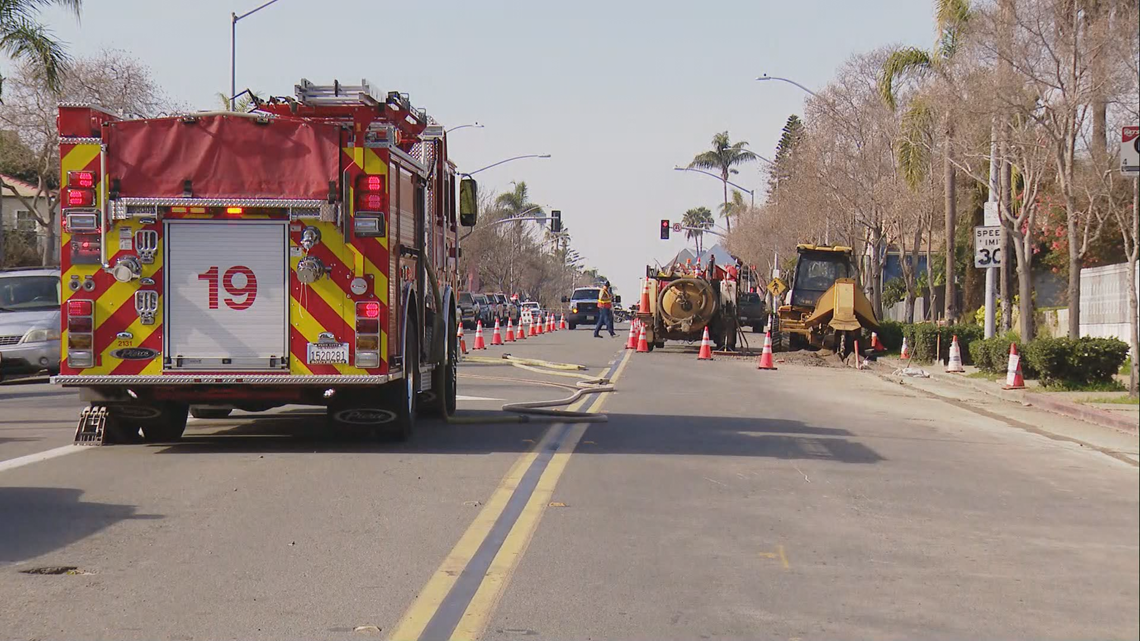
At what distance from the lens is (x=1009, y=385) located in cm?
2230

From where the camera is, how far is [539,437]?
13.8 m

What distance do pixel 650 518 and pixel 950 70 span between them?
66.6 ft

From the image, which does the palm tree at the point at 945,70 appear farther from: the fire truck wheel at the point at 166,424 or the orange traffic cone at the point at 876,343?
the fire truck wheel at the point at 166,424

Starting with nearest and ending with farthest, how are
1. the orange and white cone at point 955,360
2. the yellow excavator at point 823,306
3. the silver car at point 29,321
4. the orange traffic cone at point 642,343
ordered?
the silver car at point 29,321 < the orange and white cone at point 955,360 < the yellow excavator at point 823,306 < the orange traffic cone at point 642,343

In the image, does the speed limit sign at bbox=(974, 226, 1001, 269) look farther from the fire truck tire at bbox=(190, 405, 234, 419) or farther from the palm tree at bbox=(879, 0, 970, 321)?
the fire truck tire at bbox=(190, 405, 234, 419)

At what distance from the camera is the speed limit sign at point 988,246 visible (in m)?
26.7

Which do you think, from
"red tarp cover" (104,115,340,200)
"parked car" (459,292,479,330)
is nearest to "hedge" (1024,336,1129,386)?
"red tarp cover" (104,115,340,200)

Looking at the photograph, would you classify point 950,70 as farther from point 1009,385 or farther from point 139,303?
point 139,303

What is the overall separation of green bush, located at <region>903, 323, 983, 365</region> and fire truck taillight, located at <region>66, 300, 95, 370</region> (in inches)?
874

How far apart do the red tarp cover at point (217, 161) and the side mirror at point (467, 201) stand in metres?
4.17

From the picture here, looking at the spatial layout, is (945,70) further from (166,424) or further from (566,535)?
(566,535)

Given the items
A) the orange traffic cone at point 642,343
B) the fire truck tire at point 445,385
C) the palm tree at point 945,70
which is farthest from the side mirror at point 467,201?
the orange traffic cone at point 642,343

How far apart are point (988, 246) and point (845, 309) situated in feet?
20.3

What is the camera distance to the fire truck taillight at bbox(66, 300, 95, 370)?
1173 cm
